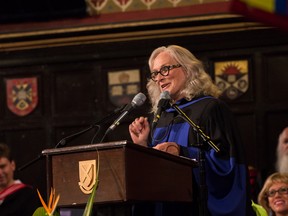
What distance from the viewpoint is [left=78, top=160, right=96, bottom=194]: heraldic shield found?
4.36 m

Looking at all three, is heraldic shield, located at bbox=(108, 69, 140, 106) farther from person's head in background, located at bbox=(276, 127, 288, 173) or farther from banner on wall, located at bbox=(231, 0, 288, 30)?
banner on wall, located at bbox=(231, 0, 288, 30)

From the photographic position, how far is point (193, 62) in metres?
5.68

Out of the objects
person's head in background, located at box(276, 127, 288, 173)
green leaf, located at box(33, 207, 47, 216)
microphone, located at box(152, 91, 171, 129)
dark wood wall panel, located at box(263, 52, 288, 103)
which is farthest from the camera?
dark wood wall panel, located at box(263, 52, 288, 103)

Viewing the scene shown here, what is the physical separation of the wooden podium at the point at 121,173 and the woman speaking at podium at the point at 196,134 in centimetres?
25

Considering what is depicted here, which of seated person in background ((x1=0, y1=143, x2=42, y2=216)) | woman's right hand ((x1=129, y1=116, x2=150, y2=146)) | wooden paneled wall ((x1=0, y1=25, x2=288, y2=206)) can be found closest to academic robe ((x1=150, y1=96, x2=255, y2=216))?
woman's right hand ((x1=129, y1=116, x2=150, y2=146))

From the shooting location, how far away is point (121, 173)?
14.0ft

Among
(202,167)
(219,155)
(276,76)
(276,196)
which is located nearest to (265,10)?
(276,196)

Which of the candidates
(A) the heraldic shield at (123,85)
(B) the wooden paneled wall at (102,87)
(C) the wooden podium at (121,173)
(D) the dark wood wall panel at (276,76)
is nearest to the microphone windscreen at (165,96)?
(C) the wooden podium at (121,173)

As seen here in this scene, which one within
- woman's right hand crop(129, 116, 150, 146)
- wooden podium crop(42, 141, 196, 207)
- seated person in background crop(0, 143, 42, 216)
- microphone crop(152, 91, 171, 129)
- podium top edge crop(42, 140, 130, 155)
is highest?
microphone crop(152, 91, 171, 129)

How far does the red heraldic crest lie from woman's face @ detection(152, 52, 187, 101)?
4.51 m

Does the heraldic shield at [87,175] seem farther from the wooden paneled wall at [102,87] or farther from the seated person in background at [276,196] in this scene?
the wooden paneled wall at [102,87]

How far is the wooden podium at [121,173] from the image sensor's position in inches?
169

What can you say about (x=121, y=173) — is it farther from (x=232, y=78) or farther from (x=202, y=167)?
(x=232, y=78)

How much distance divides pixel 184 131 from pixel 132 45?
441 centimetres
